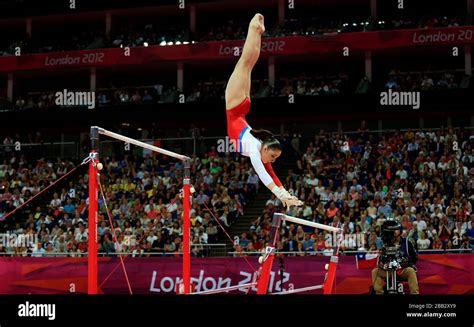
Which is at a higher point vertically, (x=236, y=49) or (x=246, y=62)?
(x=236, y=49)

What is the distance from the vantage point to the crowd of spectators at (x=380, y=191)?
16.6m

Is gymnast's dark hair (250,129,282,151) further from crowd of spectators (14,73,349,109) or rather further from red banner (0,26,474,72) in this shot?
red banner (0,26,474,72)

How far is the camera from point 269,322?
639 cm

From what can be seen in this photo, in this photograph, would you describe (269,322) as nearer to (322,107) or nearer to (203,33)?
(322,107)

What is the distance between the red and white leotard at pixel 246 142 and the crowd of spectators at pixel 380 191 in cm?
721

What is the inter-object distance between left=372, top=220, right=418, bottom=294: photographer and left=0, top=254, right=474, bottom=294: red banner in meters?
1.78

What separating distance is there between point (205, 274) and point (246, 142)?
24.2ft

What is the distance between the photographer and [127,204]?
67.6ft

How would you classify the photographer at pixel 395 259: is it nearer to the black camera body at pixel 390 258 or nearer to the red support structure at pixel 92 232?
the black camera body at pixel 390 258

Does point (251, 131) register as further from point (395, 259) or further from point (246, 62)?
point (395, 259)

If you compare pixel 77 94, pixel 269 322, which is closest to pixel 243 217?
pixel 77 94
